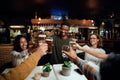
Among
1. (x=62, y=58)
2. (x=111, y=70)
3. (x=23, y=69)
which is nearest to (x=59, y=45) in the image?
(x=62, y=58)

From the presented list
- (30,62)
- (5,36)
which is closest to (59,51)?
(30,62)

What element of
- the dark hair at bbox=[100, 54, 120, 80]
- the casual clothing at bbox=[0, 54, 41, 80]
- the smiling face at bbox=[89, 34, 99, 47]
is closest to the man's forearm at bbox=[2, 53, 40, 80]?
the casual clothing at bbox=[0, 54, 41, 80]

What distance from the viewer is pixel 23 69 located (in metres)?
1.26

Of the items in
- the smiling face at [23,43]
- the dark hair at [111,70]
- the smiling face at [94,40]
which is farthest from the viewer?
the smiling face at [94,40]

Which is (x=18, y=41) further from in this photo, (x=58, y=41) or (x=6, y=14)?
(x=6, y=14)

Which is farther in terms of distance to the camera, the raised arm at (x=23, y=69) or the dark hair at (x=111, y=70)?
the raised arm at (x=23, y=69)

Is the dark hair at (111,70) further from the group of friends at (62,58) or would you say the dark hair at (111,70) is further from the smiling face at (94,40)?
the smiling face at (94,40)

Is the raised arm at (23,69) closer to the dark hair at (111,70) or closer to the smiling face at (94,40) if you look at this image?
the dark hair at (111,70)

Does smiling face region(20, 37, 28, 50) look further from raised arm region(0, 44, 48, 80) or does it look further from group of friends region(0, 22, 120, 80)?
raised arm region(0, 44, 48, 80)

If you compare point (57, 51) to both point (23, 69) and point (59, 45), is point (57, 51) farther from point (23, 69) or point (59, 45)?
point (23, 69)

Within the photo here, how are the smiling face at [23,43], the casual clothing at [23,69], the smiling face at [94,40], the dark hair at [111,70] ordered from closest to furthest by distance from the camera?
the dark hair at [111,70] → the casual clothing at [23,69] → the smiling face at [23,43] → the smiling face at [94,40]

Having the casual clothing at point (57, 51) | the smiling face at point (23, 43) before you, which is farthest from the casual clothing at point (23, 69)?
the casual clothing at point (57, 51)

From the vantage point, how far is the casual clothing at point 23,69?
4.11 ft

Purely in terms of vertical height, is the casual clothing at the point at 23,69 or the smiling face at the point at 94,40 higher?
the smiling face at the point at 94,40
